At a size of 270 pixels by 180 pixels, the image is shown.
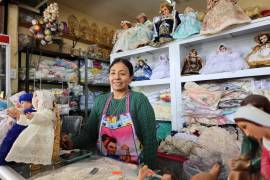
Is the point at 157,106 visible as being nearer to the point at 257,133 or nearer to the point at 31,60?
the point at 31,60

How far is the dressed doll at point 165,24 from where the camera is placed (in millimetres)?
2021

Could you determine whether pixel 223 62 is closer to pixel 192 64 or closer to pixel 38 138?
pixel 192 64

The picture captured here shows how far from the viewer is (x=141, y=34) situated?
7.54 ft

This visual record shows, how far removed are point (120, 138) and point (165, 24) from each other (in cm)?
130

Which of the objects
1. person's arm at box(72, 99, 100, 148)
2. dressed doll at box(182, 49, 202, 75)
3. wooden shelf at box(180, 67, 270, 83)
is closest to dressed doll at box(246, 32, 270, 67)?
wooden shelf at box(180, 67, 270, 83)

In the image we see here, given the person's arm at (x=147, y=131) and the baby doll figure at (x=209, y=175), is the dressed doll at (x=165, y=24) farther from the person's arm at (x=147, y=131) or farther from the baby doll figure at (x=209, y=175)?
the baby doll figure at (x=209, y=175)

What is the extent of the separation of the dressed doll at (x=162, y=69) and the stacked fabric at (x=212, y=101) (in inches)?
11.8

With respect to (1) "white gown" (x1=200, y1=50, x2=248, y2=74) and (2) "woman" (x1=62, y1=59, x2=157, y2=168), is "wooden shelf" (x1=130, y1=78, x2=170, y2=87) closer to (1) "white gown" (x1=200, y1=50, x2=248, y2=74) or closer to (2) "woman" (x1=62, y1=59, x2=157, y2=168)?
(1) "white gown" (x1=200, y1=50, x2=248, y2=74)

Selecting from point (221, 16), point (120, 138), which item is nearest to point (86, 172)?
point (120, 138)

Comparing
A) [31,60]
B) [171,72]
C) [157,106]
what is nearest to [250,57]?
[171,72]

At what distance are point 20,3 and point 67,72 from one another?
3.17 feet

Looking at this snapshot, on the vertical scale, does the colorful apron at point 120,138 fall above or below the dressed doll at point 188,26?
below

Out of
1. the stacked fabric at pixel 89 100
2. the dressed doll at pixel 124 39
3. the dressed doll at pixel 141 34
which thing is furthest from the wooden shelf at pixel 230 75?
the stacked fabric at pixel 89 100

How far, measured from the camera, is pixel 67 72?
2.81 m
